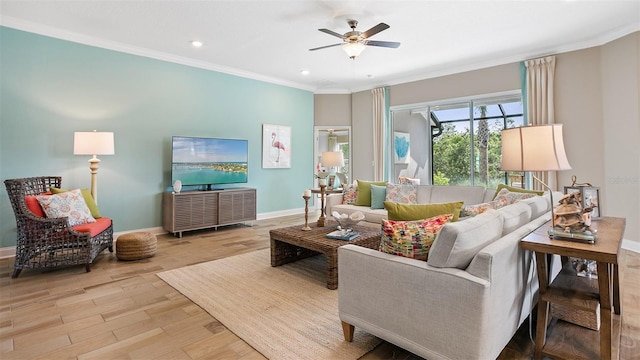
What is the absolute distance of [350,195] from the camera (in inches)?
202

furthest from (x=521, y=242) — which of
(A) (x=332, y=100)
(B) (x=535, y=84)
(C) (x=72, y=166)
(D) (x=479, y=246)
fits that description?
(A) (x=332, y=100)

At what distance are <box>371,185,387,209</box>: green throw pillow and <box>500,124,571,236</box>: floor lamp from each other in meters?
2.82

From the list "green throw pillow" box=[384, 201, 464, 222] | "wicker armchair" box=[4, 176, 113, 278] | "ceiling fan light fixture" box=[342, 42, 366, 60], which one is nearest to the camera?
"green throw pillow" box=[384, 201, 464, 222]

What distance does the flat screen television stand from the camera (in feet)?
16.8

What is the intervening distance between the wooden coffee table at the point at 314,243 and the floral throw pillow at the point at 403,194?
1.28 meters

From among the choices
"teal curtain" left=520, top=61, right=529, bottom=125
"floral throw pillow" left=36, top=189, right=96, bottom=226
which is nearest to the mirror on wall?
"teal curtain" left=520, top=61, right=529, bottom=125

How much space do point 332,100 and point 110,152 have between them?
15.6 ft

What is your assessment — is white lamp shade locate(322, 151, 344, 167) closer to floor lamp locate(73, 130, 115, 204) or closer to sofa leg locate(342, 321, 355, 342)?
floor lamp locate(73, 130, 115, 204)

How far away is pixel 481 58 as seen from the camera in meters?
5.35

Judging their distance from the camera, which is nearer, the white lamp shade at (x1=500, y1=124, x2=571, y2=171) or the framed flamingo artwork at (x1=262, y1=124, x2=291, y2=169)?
the white lamp shade at (x1=500, y1=124, x2=571, y2=171)

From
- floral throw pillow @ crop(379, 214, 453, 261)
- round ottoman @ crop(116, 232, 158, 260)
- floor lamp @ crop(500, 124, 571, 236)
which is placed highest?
floor lamp @ crop(500, 124, 571, 236)

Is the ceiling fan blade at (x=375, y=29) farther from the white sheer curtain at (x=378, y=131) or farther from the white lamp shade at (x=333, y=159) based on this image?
the white sheer curtain at (x=378, y=131)

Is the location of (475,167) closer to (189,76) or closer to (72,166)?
(189,76)

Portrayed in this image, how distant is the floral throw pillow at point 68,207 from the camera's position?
3270mm
